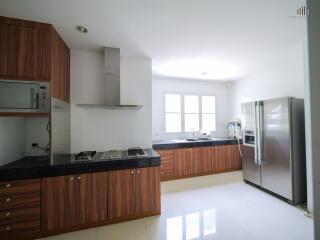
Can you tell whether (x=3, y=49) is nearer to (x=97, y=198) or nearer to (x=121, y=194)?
(x=97, y=198)

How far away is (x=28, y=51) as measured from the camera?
186 cm

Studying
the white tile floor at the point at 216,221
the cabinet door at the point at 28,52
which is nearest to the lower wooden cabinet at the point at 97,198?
the white tile floor at the point at 216,221

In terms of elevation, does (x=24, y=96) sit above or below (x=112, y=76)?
below

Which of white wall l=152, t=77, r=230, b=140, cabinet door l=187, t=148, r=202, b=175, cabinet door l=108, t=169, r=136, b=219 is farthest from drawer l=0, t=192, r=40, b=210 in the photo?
cabinet door l=187, t=148, r=202, b=175

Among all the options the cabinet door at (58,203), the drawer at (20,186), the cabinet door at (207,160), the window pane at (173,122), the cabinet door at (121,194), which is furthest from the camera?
the window pane at (173,122)

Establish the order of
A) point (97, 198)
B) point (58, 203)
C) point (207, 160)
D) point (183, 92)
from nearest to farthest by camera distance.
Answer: point (58, 203), point (97, 198), point (207, 160), point (183, 92)

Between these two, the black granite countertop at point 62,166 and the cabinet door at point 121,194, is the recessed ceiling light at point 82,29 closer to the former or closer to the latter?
the black granite countertop at point 62,166

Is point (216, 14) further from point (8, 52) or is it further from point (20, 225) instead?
point (20, 225)

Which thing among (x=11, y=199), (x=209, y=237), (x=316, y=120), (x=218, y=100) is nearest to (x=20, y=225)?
(x=11, y=199)

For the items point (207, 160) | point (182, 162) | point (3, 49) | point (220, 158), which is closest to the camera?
point (3, 49)

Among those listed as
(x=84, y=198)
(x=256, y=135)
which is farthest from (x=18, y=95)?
(x=256, y=135)

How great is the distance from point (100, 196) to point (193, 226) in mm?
1321

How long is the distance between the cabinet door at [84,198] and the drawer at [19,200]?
1.45 ft

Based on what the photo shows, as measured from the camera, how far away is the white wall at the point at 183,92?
433 centimetres
